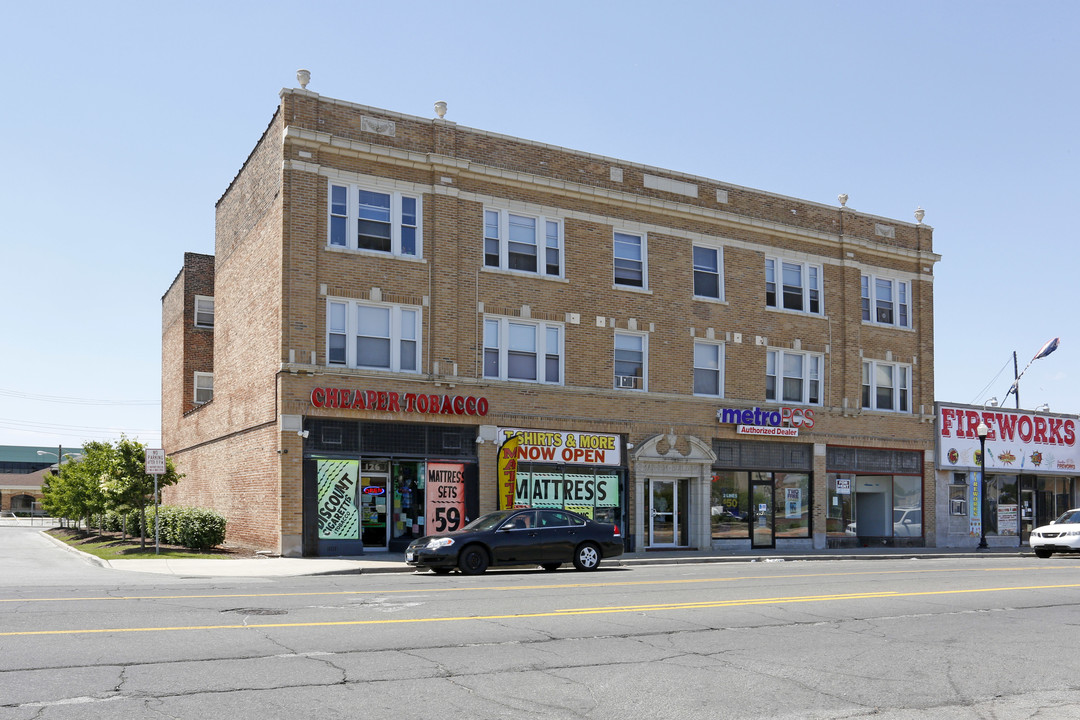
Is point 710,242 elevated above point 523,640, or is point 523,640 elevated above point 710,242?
point 710,242

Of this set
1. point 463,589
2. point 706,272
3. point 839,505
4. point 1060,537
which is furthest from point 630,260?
point 463,589

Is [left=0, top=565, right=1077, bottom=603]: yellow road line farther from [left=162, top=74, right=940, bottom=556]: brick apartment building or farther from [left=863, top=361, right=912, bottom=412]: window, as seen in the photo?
[left=863, top=361, right=912, bottom=412]: window

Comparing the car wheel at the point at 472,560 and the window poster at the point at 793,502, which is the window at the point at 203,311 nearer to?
the window poster at the point at 793,502

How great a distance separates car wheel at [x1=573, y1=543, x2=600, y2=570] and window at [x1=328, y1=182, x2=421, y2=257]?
998cm

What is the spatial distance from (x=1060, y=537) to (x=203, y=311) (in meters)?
32.5

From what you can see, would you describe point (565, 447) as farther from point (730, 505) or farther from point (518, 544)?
point (518, 544)

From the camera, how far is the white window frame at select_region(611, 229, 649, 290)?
30.4 m

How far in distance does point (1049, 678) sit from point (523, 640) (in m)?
5.17

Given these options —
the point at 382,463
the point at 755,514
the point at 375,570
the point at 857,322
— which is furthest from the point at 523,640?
the point at 857,322

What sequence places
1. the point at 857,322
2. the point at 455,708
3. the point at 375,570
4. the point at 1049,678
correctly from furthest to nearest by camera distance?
the point at 857,322
the point at 375,570
the point at 1049,678
the point at 455,708

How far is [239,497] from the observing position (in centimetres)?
2902

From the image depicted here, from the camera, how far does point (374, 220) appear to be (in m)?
27.0

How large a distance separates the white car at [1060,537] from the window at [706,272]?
1184 cm

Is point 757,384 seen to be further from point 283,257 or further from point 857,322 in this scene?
point 283,257
